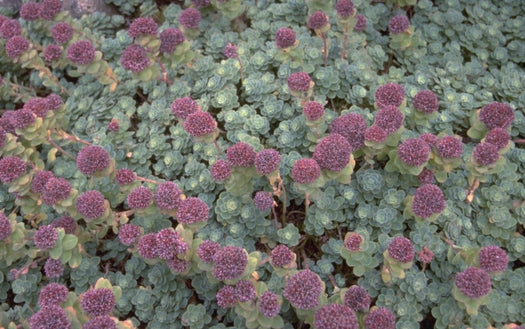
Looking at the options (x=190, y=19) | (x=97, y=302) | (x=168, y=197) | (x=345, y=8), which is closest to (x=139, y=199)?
(x=168, y=197)

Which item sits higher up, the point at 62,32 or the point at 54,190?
the point at 62,32

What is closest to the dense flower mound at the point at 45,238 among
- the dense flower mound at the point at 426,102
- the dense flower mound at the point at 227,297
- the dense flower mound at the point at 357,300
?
the dense flower mound at the point at 227,297

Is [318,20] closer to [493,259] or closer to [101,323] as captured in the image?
[493,259]

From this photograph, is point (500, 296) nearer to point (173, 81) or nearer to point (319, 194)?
point (319, 194)

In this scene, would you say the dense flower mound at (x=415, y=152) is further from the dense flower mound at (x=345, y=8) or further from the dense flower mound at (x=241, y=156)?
the dense flower mound at (x=345, y=8)

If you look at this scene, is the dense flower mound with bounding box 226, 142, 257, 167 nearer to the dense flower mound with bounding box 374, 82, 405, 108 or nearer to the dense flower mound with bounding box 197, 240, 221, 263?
the dense flower mound with bounding box 197, 240, 221, 263

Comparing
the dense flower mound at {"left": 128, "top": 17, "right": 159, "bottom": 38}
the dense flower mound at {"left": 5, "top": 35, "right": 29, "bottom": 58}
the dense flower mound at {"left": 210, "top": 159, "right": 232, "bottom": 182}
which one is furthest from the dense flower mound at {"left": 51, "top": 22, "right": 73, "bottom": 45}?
the dense flower mound at {"left": 210, "top": 159, "right": 232, "bottom": 182}

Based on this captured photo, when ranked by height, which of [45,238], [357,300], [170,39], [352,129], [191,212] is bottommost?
[357,300]
